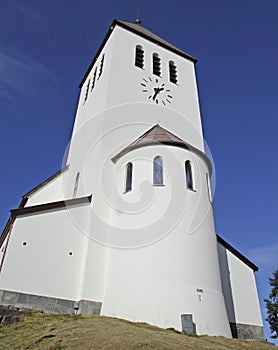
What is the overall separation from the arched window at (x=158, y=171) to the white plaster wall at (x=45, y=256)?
4170 millimetres

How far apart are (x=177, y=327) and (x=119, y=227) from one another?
482 cm

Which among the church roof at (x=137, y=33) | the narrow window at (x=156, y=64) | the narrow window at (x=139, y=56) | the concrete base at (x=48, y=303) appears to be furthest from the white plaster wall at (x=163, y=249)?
the church roof at (x=137, y=33)

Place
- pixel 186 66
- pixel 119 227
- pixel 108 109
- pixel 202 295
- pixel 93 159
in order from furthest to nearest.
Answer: pixel 186 66 → pixel 108 109 → pixel 93 159 → pixel 119 227 → pixel 202 295

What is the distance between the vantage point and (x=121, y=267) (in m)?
13.5

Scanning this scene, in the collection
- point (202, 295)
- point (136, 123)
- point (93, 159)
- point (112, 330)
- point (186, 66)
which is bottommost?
point (112, 330)

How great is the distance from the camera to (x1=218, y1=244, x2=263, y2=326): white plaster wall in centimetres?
1569

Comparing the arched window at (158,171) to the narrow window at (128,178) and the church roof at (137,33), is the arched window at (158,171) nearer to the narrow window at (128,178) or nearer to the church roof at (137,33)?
the narrow window at (128,178)

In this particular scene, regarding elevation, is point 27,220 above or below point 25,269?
above

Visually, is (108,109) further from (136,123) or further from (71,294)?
(71,294)

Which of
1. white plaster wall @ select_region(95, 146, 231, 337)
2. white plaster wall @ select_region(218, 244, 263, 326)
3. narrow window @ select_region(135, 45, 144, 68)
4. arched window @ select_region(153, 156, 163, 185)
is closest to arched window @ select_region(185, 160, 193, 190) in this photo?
white plaster wall @ select_region(95, 146, 231, 337)

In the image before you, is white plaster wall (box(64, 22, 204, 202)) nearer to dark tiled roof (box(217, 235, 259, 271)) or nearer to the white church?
the white church

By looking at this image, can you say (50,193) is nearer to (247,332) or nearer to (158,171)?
(158,171)

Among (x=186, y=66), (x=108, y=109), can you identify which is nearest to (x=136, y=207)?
(x=108, y=109)

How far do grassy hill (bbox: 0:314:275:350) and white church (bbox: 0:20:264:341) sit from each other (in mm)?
1551
